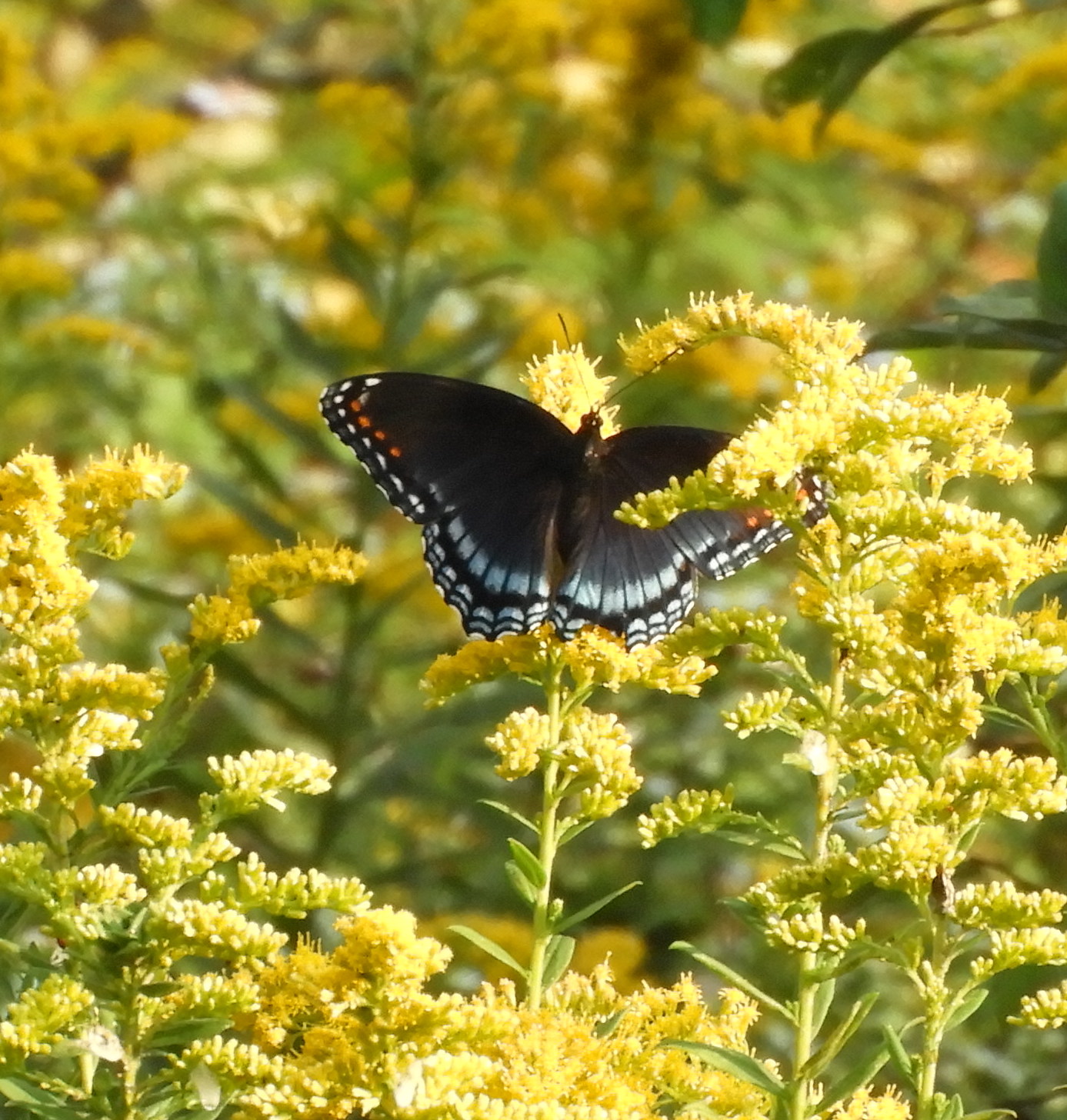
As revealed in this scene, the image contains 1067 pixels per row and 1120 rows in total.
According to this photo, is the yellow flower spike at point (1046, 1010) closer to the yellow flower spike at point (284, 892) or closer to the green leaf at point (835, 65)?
the yellow flower spike at point (284, 892)

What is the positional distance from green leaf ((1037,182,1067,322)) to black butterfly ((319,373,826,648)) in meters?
0.38

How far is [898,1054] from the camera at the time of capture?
1396 millimetres

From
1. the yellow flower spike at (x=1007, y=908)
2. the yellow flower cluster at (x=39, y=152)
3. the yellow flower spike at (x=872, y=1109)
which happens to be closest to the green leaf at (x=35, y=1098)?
the yellow flower spike at (x=872, y=1109)

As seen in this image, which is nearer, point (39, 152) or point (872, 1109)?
point (872, 1109)

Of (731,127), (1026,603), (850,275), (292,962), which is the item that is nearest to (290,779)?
(292,962)

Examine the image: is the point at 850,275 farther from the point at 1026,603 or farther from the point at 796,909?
the point at 796,909

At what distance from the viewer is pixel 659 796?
3.23 meters

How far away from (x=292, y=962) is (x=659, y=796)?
1810 mm

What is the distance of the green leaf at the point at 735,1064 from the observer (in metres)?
1.40

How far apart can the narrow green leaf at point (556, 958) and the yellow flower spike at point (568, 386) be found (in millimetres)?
551

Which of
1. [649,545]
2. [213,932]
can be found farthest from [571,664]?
[649,545]

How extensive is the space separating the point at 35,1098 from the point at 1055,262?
131 centimetres

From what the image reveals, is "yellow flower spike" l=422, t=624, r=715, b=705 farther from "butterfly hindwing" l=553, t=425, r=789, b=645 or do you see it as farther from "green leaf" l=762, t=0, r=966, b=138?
"green leaf" l=762, t=0, r=966, b=138

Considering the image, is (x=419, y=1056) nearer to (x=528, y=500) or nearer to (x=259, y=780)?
(x=259, y=780)
